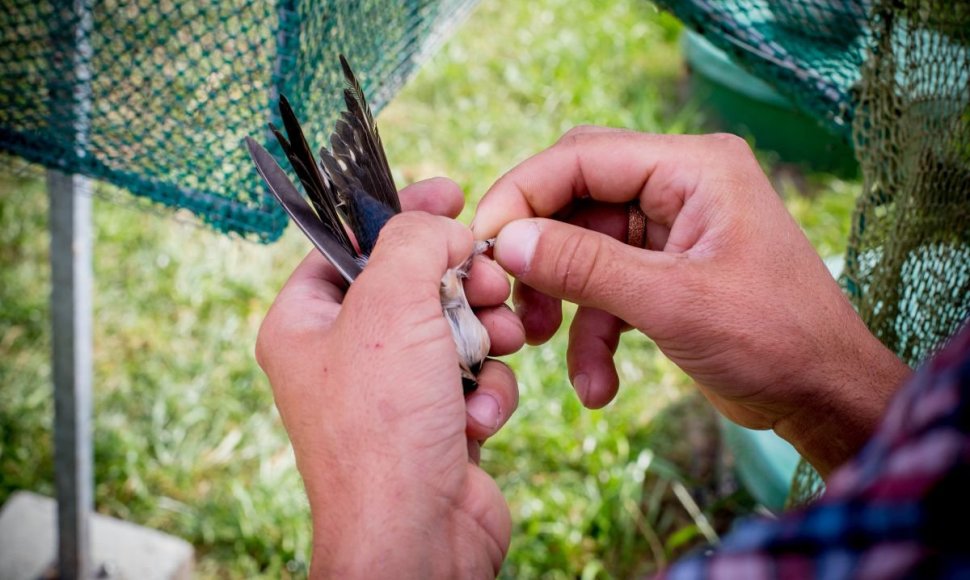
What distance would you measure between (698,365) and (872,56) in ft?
1.93

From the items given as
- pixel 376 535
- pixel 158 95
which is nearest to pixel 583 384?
pixel 376 535

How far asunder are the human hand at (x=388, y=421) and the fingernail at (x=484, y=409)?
0.21 ft

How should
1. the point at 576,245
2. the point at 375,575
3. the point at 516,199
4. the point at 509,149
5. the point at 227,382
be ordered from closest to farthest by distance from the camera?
the point at 375,575
the point at 576,245
the point at 516,199
the point at 227,382
the point at 509,149

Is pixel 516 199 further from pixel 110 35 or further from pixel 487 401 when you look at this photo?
pixel 110 35

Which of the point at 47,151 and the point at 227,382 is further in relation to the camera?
the point at 227,382

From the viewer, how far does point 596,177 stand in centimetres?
127

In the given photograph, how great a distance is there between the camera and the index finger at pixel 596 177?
47.7 inches

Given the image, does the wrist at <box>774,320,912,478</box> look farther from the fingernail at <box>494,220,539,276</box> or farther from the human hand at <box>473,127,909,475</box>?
the fingernail at <box>494,220,539,276</box>

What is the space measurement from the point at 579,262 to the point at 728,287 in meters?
0.18

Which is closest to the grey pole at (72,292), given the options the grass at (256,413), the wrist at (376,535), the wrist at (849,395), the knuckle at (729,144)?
the grass at (256,413)

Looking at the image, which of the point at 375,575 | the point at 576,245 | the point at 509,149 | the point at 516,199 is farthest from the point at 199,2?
the point at 509,149

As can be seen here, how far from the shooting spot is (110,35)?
1.30 metres

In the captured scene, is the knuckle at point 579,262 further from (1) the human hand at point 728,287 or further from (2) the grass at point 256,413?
(2) the grass at point 256,413

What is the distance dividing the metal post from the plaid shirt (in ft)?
4.63
